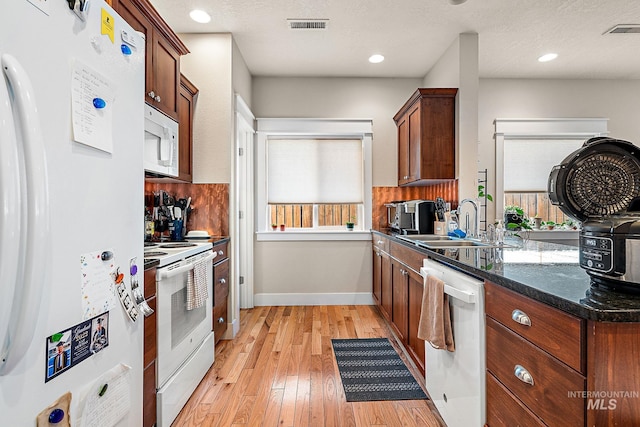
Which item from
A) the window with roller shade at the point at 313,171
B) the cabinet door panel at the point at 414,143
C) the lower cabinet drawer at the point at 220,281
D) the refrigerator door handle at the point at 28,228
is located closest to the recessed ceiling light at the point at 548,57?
the cabinet door panel at the point at 414,143

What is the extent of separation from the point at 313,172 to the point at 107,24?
3182mm

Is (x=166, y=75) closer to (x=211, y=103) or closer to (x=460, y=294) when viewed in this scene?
(x=211, y=103)

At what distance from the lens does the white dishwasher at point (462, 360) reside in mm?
1395

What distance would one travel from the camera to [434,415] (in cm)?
196

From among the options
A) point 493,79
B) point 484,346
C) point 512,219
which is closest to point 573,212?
point 484,346

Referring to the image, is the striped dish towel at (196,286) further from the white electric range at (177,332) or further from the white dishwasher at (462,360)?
the white dishwasher at (462,360)

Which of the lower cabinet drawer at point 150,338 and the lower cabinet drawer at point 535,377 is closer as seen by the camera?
the lower cabinet drawer at point 535,377

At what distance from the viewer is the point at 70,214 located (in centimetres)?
99

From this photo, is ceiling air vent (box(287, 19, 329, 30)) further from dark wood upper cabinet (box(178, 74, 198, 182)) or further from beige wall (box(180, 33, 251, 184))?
dark wood upper cabinet (box(178, 74, 198, 182))

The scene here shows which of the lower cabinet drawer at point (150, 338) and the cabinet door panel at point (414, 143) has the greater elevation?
the cabinet door panel at point (414, 143)

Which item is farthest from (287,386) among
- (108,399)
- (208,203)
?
(208,203)

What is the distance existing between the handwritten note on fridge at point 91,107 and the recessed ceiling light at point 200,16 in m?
2.01

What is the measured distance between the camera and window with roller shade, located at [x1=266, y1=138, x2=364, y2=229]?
4.28 m

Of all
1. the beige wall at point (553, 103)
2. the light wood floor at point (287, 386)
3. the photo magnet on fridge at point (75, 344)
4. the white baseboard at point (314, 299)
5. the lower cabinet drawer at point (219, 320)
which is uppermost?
the beige wall at point (553, 103)
